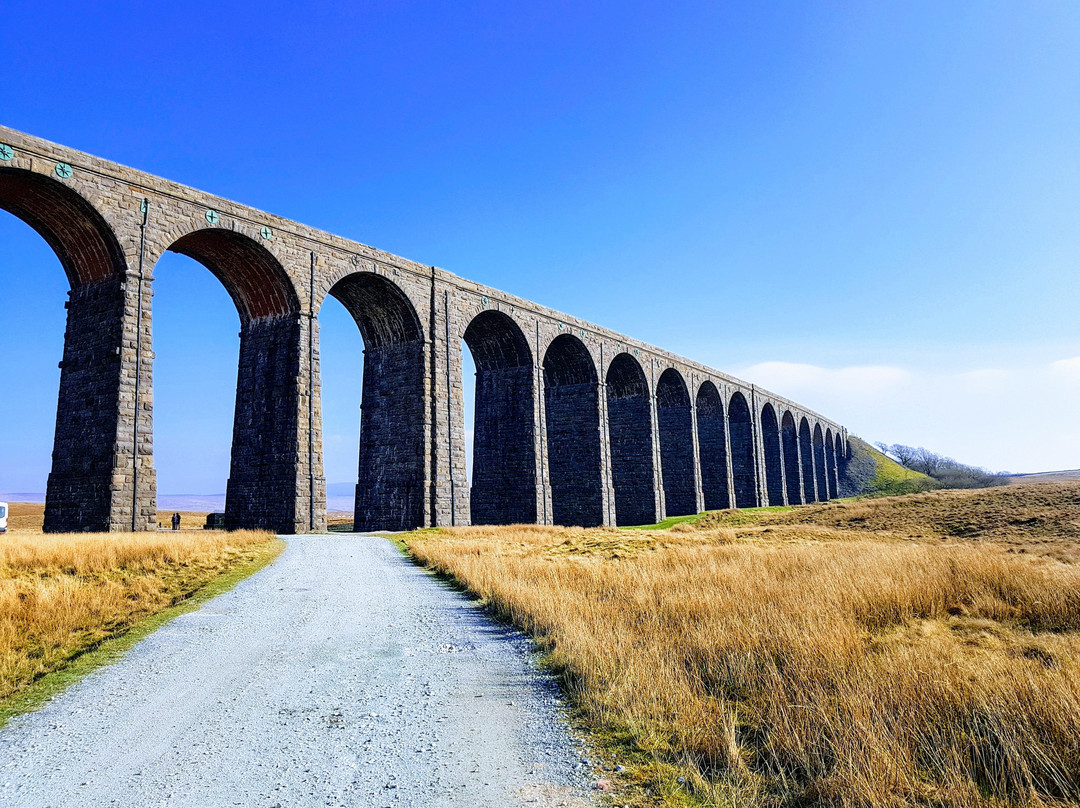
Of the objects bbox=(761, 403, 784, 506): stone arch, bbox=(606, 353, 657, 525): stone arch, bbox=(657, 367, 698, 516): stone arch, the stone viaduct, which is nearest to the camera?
the stone viaduct

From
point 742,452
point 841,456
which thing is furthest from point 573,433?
point 841,456

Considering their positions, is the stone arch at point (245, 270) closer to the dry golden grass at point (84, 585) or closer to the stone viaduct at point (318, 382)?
the stone viaduct at point (318, 382)

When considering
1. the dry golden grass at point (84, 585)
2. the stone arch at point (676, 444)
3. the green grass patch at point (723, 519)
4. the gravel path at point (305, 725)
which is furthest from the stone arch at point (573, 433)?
the gravel path at point (305, 725)

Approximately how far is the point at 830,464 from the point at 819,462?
207 inches

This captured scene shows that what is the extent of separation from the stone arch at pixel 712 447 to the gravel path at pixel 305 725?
44.0m

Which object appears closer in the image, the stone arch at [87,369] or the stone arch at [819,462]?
the stone arch at [87,369]

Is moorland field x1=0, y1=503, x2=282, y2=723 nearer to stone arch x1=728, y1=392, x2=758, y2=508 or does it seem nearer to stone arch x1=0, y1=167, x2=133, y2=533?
stone arch x1=0, y1=167, x2=133, y2=533

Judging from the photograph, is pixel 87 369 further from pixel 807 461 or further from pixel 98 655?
pixel 807 461

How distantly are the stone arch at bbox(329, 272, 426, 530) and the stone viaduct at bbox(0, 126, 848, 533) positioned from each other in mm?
72

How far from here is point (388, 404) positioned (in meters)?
28.7

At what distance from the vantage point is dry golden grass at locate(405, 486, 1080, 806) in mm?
3816

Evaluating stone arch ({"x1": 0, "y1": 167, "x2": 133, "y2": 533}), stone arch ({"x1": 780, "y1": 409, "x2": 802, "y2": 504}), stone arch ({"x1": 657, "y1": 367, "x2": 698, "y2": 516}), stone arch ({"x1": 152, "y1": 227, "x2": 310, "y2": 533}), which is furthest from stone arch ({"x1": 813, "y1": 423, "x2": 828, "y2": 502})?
stone arch ({"x1": 0, "y1": 167, "x2": 133, "y2": 533})

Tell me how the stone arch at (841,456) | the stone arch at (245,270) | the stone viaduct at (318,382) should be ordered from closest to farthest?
the stone viaduct at (318,382), the stone arch at (245,270), the stone arch at (841,456)

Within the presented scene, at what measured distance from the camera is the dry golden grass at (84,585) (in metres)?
7.16
